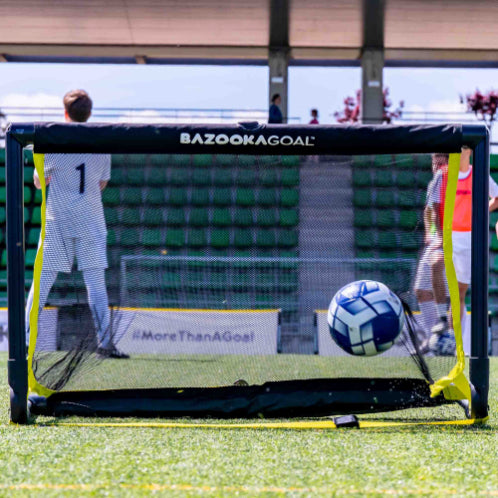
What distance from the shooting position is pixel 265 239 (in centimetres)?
285

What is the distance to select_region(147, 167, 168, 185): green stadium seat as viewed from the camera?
279 centimetres

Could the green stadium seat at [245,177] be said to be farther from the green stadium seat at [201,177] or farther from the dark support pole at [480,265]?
the dark support pole at [480,265]

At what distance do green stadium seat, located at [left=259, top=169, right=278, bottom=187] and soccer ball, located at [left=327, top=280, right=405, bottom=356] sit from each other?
515 mm

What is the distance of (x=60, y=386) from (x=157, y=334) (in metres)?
0.44

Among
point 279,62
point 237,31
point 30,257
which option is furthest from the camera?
point 279,62

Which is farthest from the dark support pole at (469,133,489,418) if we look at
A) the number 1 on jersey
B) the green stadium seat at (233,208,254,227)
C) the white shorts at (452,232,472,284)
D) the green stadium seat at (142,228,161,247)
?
the number 1 on jersey

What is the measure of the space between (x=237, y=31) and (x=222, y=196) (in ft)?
36.4

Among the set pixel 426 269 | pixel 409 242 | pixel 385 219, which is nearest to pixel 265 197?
pixel 385 219

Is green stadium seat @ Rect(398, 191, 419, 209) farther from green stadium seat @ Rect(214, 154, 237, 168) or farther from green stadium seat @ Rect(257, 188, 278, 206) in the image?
green stadium seat @ Rect(214, 154, 237, 168)

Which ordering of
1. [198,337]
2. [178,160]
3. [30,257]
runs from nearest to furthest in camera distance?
[178,160] < [198,337] < [30,257]

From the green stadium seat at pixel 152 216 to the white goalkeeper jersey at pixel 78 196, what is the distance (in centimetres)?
18

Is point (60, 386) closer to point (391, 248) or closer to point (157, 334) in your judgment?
point (157, 334)

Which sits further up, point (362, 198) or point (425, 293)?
point (362, 198)

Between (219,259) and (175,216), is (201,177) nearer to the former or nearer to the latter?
(175,216)
